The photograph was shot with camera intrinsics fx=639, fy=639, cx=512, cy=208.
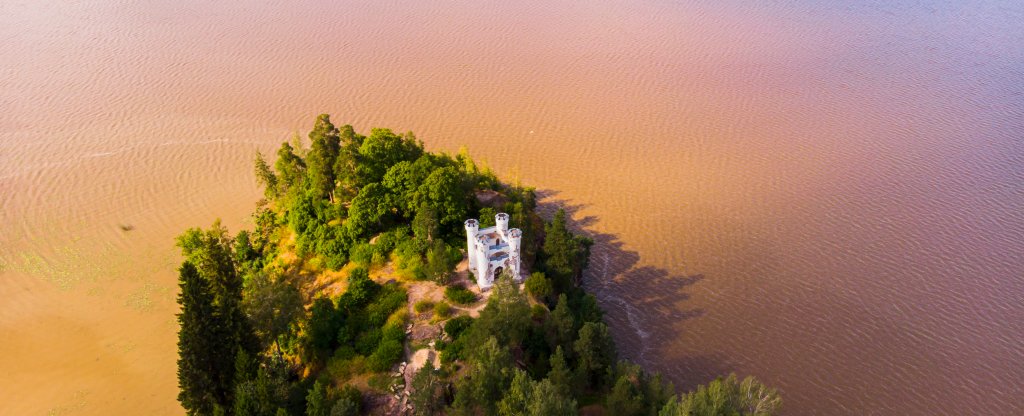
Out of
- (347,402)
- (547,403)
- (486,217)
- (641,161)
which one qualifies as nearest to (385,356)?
(347,402)

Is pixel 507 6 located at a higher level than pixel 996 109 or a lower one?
higher

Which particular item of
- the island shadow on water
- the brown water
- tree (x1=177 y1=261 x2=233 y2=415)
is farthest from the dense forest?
the brown water

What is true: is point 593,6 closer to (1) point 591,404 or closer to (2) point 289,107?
(2) point 289,107

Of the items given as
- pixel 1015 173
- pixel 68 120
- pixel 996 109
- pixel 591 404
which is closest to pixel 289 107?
pixel 68 120

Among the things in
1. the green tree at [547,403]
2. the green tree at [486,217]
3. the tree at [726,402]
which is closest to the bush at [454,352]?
the green tree at [547,403]

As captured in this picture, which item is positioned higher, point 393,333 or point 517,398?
point 393,333

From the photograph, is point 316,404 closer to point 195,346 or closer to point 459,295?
point 195,346
